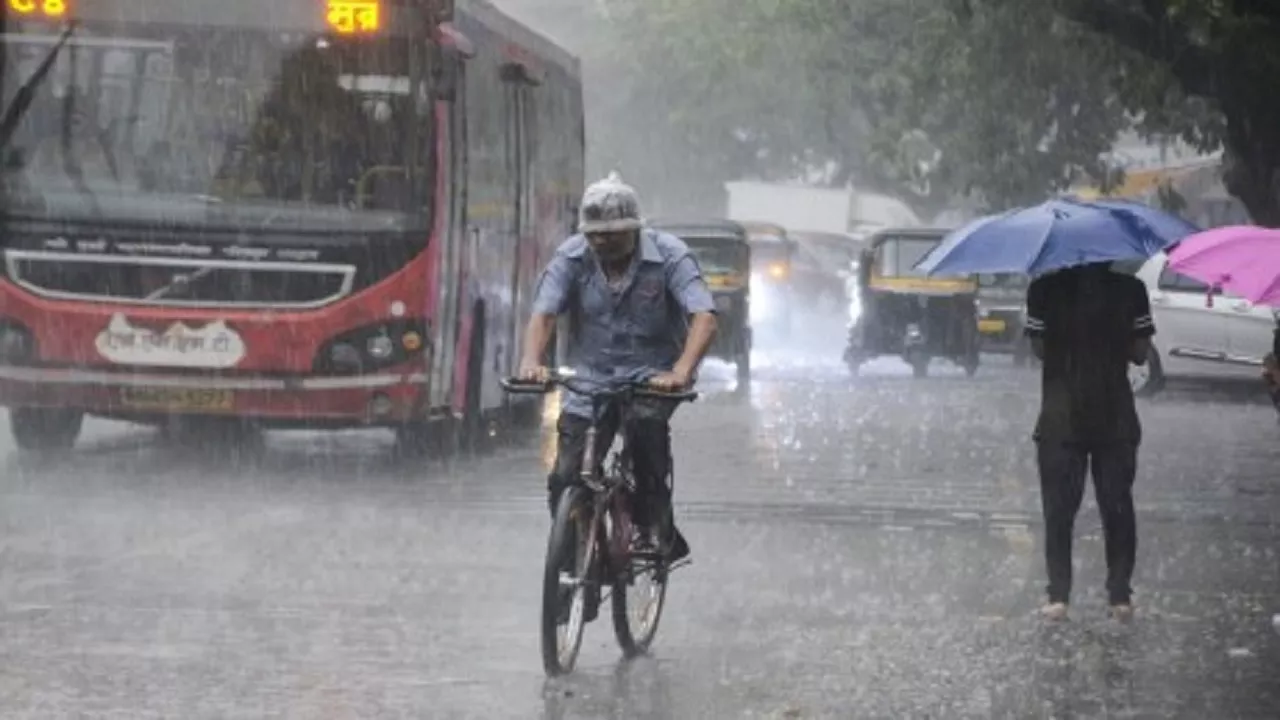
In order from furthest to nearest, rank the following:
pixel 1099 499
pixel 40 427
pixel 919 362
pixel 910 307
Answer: pixel 919 362, pixel 910 307, pixel 40 427, pixel 1099 499

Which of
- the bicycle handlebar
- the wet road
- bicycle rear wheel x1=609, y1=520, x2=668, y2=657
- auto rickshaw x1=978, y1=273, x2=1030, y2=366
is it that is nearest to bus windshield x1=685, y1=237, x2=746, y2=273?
auto rickshaw x1=978, y1=273, x2=1030, y2=366

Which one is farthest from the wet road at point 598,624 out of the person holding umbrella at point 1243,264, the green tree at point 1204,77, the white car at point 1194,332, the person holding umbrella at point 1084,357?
the green tree at point 1204,77

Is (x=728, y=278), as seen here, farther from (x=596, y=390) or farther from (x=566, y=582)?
(x=566, y=582)

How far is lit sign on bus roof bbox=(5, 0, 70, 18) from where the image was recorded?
18.2 m

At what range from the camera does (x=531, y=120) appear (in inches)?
907

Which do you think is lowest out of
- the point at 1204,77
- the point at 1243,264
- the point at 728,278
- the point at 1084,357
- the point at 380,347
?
the point at 380,347

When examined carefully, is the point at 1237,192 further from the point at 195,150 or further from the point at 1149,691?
the point at 1149,691

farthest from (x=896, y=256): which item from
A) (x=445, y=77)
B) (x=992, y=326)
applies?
(x=445, y=77)

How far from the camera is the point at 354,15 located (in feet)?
60.1

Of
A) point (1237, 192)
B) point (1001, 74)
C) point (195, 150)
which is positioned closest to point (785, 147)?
point (1001, 74)

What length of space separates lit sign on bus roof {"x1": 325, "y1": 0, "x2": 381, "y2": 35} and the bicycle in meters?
8.33

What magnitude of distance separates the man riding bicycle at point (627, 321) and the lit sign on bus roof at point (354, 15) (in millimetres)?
8180

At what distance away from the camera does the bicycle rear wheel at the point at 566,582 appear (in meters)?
9.76

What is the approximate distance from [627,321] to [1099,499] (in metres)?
2.81
